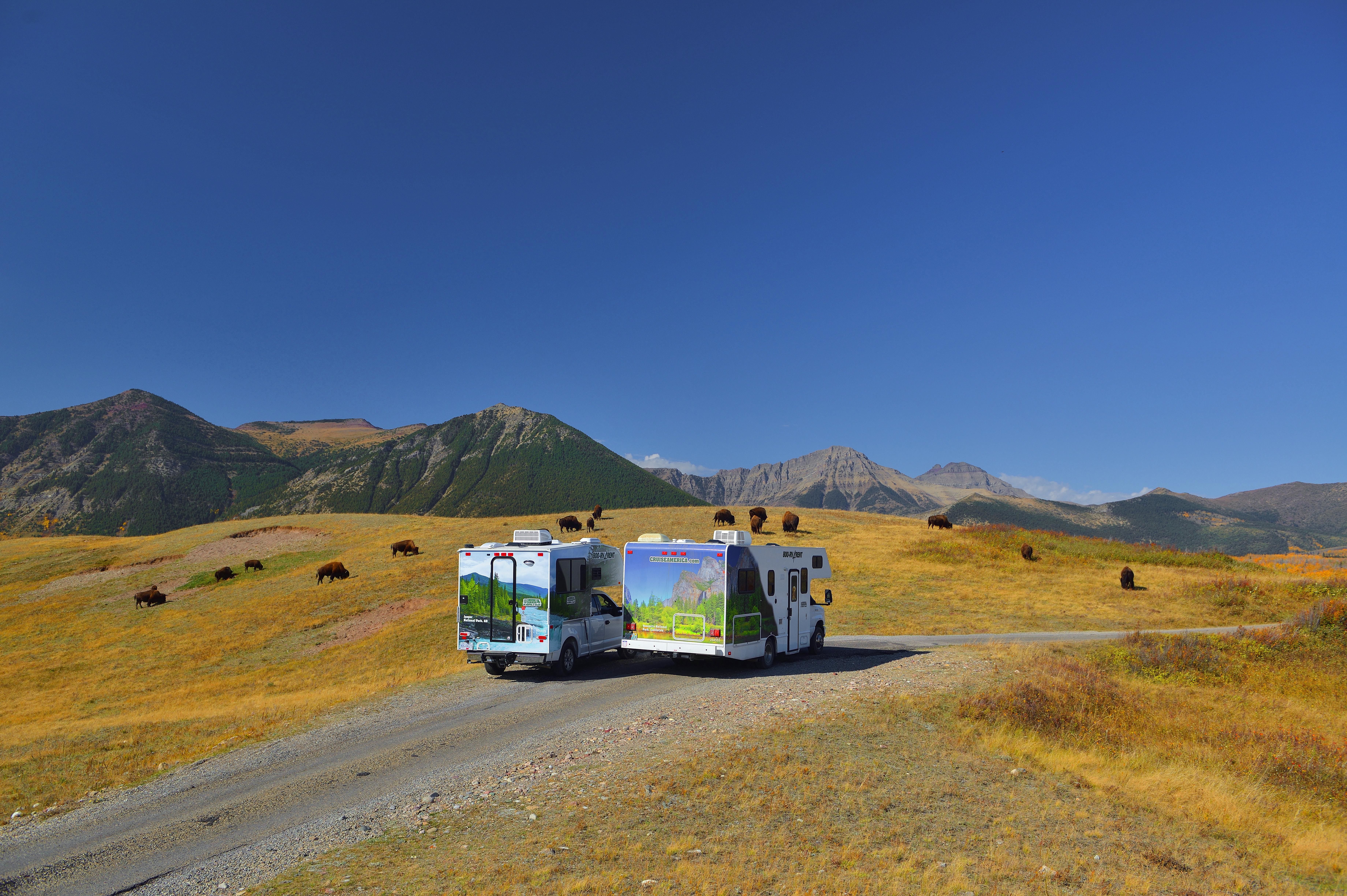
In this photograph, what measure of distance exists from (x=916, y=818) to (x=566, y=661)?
13134mm

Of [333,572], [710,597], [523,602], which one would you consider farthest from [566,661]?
[333,572]

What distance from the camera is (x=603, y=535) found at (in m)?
56.4

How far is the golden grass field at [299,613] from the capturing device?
19.0 m

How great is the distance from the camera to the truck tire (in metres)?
21.5

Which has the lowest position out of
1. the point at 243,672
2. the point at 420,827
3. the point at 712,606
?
the point at 243,672

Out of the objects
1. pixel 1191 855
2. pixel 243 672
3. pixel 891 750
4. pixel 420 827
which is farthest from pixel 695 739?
pixel 243 672

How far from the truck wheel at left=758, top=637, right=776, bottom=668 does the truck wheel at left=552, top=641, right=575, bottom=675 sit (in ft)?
19.2

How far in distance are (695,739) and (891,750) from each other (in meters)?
3.83

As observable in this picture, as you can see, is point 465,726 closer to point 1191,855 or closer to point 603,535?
point 1191,855

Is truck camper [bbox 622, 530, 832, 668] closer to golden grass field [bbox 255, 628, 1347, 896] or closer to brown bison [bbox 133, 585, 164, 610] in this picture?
golden grass field [bbox 255, 628, 1347, 896]

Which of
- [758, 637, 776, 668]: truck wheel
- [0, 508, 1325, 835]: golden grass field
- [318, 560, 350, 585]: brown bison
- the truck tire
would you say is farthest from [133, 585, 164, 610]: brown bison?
[758, 637, 776, 668]: truck wheel

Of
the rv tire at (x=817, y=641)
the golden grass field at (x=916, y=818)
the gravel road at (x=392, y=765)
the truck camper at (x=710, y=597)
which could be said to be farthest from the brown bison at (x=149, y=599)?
the golden grass field at (x=916, y=818)

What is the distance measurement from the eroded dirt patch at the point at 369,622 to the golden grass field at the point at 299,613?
137mm

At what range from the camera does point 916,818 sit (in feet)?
35.3
